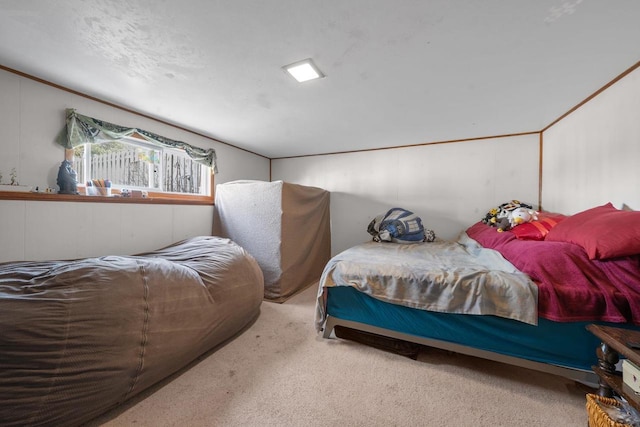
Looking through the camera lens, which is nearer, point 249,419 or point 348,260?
point 249,419

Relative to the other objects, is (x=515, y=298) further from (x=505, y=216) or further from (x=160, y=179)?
(x=160, y=179)

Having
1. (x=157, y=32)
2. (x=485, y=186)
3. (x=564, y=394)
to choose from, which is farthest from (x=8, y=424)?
(x=485, y=186)

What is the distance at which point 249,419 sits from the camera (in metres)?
1.10

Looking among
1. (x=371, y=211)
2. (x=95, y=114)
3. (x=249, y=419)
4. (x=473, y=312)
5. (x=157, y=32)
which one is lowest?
(x=249, y=419)

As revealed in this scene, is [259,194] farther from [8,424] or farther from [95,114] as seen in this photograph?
[8,424]

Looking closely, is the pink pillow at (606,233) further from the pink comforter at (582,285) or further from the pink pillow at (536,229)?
the pink pillow at (536,229)

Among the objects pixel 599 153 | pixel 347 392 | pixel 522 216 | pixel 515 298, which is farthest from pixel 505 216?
pixel 347 392

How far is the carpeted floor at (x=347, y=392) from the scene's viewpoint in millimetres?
1110

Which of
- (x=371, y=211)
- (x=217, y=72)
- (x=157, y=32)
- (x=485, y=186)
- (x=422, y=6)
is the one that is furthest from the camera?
(x=371, y=211)

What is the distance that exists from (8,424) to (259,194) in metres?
2.17

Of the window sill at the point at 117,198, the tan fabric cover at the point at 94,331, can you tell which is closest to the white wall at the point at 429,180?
the window sill at the point at 117,198

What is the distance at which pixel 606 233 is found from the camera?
4.03ft

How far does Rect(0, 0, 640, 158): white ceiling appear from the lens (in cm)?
112

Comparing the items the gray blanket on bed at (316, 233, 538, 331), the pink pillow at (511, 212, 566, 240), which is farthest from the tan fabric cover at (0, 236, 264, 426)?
the pink pillow at (511, 212, 566, 240)
